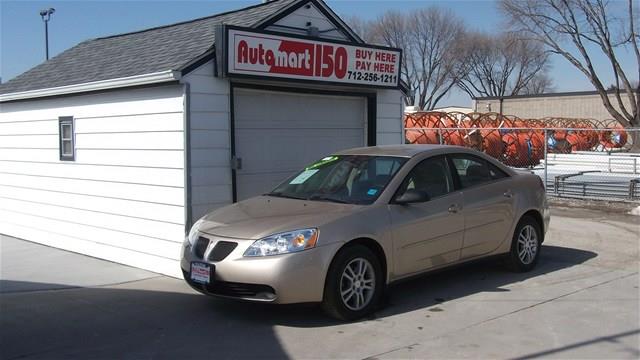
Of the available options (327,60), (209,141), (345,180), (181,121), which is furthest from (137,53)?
(345,180)

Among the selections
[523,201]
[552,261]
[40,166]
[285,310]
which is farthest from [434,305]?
[40,166]

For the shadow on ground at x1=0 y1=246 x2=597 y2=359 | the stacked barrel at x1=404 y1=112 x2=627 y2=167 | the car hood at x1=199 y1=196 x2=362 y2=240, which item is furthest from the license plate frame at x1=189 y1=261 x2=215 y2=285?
the stacked barrel at x1=404 y1=112 x2=627 y2=167

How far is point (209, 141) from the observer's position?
27.0ft

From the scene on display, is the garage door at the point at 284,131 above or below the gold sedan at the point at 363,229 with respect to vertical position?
above

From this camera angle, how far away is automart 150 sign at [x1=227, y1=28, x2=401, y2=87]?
26.9 feet

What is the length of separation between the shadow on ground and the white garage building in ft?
4.39

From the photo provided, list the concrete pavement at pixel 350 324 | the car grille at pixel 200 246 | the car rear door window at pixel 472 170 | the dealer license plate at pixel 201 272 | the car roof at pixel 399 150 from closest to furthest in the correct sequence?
the concrete pavement at pixel 350 324
the dealer license plate at pixel 201 272
the car grille at pixel 200 246
the car roof at pixel 399 150
the car rear door window at pixel 472 170

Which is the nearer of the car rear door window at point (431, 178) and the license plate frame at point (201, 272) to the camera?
the license plate frame at point (201, 272)

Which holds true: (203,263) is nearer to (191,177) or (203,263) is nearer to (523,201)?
(191,177)

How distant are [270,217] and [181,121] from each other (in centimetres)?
252

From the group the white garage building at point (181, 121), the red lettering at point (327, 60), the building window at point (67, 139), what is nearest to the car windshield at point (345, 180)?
the white garage building at point (181, 121)

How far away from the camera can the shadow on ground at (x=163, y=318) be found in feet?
17.4

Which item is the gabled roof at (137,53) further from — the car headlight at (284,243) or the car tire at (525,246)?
the car tire at (525,246)

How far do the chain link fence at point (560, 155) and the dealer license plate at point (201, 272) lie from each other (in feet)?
34.5
